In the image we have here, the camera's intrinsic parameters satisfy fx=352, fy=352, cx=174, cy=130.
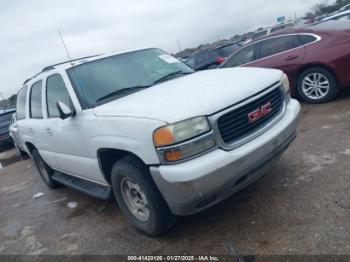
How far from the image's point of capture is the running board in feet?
12.9

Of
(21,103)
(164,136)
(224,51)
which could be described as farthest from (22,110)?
(224,51)

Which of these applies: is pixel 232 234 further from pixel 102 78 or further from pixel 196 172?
pixel 102 78

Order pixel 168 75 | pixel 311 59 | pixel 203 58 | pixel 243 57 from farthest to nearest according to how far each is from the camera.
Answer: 1. pixel 203 58
2. pixel 243 57
3. pixel 311 59
4. pixel 168 75

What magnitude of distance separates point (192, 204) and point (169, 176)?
0.32 meters

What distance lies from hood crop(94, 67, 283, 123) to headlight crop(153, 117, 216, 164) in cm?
7

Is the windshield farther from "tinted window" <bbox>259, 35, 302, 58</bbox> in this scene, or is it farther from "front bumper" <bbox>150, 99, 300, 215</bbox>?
"tinted window" <bbox>259, 35, 302, 58</bbox>

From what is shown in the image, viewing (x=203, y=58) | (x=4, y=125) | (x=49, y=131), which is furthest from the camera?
(x=4, y=125)

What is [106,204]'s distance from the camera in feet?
15.9

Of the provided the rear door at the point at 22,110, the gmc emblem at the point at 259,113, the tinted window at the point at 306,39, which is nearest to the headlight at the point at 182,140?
the gmc emblem at the point at 259,113

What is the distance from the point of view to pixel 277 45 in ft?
24.3

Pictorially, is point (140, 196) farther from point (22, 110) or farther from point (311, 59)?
point (311, 59)

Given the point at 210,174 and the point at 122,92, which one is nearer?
the point at 210,174

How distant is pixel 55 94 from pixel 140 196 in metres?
1.89

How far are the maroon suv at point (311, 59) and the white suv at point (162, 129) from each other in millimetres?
3078
